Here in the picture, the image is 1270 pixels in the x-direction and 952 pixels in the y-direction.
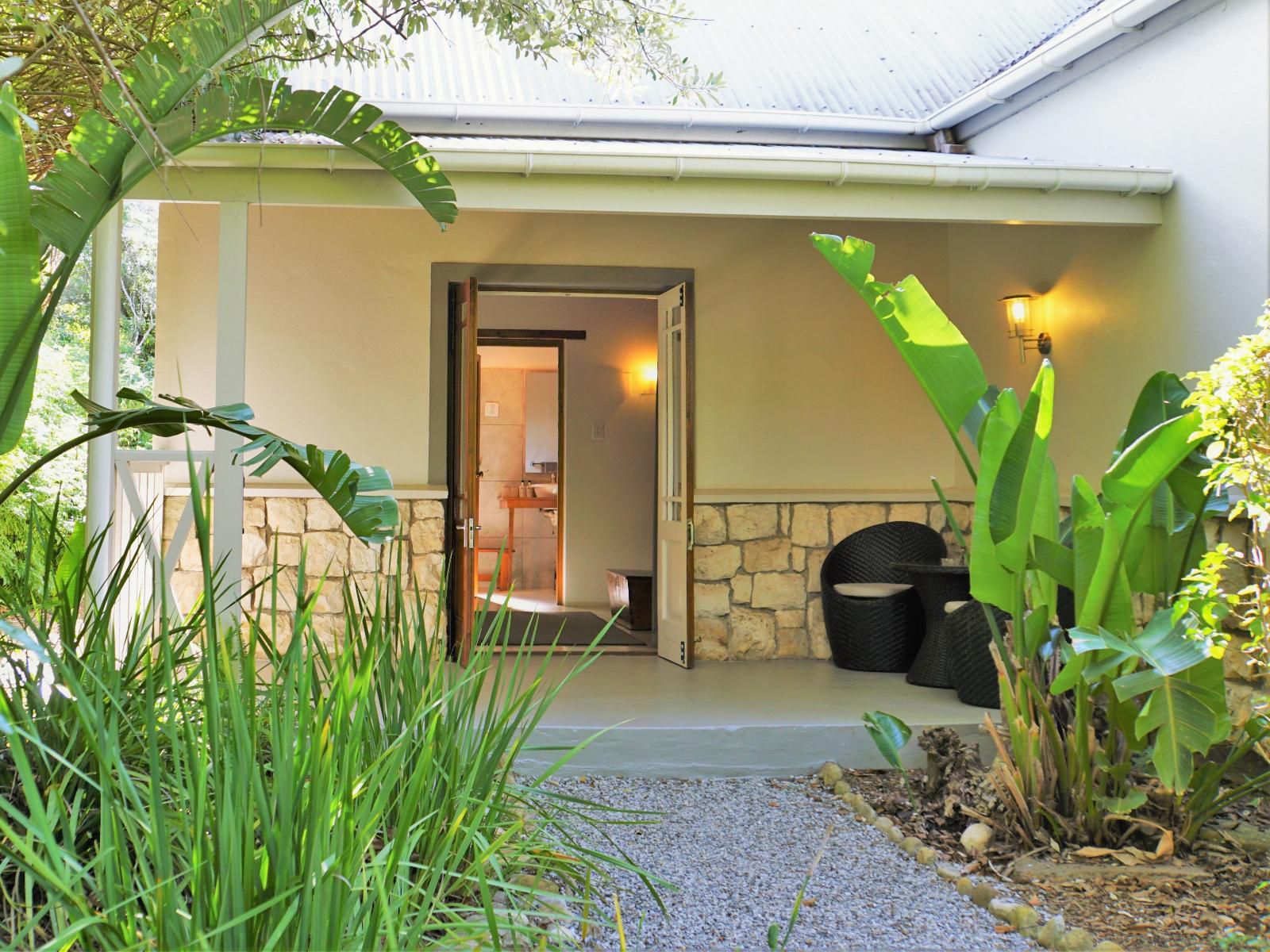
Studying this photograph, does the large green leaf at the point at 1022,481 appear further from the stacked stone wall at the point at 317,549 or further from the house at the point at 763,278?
the stacked stone wall at the point at 317,549

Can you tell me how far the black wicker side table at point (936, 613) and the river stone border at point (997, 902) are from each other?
166 centimetres

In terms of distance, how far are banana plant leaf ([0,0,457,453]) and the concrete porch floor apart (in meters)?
2.42

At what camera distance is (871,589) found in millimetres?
6656

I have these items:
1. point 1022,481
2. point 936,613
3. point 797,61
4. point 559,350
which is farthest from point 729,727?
point 559,350

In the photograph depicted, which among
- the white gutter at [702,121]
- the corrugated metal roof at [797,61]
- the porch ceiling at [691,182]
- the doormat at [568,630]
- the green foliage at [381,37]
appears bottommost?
the doormat at [568,630]

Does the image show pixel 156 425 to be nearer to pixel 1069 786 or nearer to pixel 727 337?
pixel 1069 786

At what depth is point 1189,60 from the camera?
5207 millimetres

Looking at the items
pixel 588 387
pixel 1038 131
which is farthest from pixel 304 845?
pixel 588 387

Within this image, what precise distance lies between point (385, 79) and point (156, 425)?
15.2 ft

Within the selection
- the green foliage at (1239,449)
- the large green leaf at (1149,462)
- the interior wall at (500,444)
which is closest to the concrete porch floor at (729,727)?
the large green leaf at (1149,462)

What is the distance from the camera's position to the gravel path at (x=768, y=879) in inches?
128

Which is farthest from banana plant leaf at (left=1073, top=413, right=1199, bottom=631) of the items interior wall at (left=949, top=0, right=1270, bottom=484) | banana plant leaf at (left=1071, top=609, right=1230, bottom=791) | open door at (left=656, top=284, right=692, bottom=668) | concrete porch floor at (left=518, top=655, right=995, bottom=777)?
open door at (left=656, top=284, right=692, bottom=668)

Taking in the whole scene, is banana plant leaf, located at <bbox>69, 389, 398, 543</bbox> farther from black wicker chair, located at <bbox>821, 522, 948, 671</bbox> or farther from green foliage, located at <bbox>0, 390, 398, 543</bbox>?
black wicker chair, located at <bbox>821, 522, 948, 671</bbox>

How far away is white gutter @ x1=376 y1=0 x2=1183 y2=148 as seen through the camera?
688 cm
